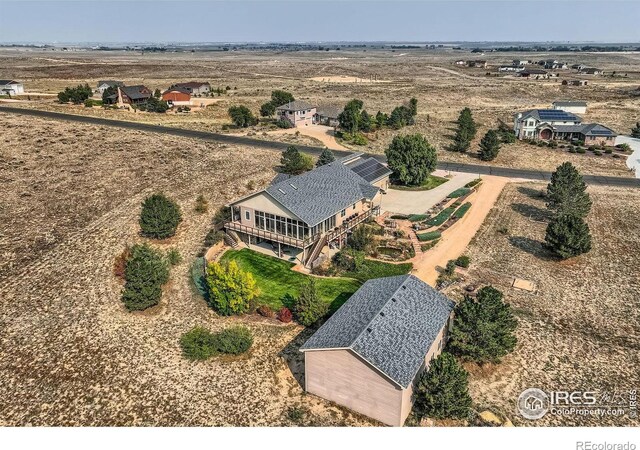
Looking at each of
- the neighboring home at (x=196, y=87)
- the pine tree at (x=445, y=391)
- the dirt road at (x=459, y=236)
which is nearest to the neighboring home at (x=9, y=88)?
the neighboring home at (x=196, y=87)

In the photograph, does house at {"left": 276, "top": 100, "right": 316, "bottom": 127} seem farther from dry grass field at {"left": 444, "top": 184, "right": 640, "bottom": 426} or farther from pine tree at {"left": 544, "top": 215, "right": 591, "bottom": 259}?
pine tree at {"left": 544, "top": 215, "right": 591, "bottom": 259}

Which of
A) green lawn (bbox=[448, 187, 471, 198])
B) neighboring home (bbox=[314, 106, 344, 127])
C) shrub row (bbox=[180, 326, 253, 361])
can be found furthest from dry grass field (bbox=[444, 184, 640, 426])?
neighboring home (bbox=[314, 106, 344, 127])

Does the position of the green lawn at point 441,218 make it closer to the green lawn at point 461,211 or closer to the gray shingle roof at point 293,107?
the green lawn at point 461,211

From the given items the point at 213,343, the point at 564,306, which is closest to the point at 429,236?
the point at 564,306

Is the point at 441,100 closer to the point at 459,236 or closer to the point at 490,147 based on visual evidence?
the point at 490,147

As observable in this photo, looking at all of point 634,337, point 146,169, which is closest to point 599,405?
point 634,337

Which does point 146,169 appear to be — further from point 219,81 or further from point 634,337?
point 219,81
